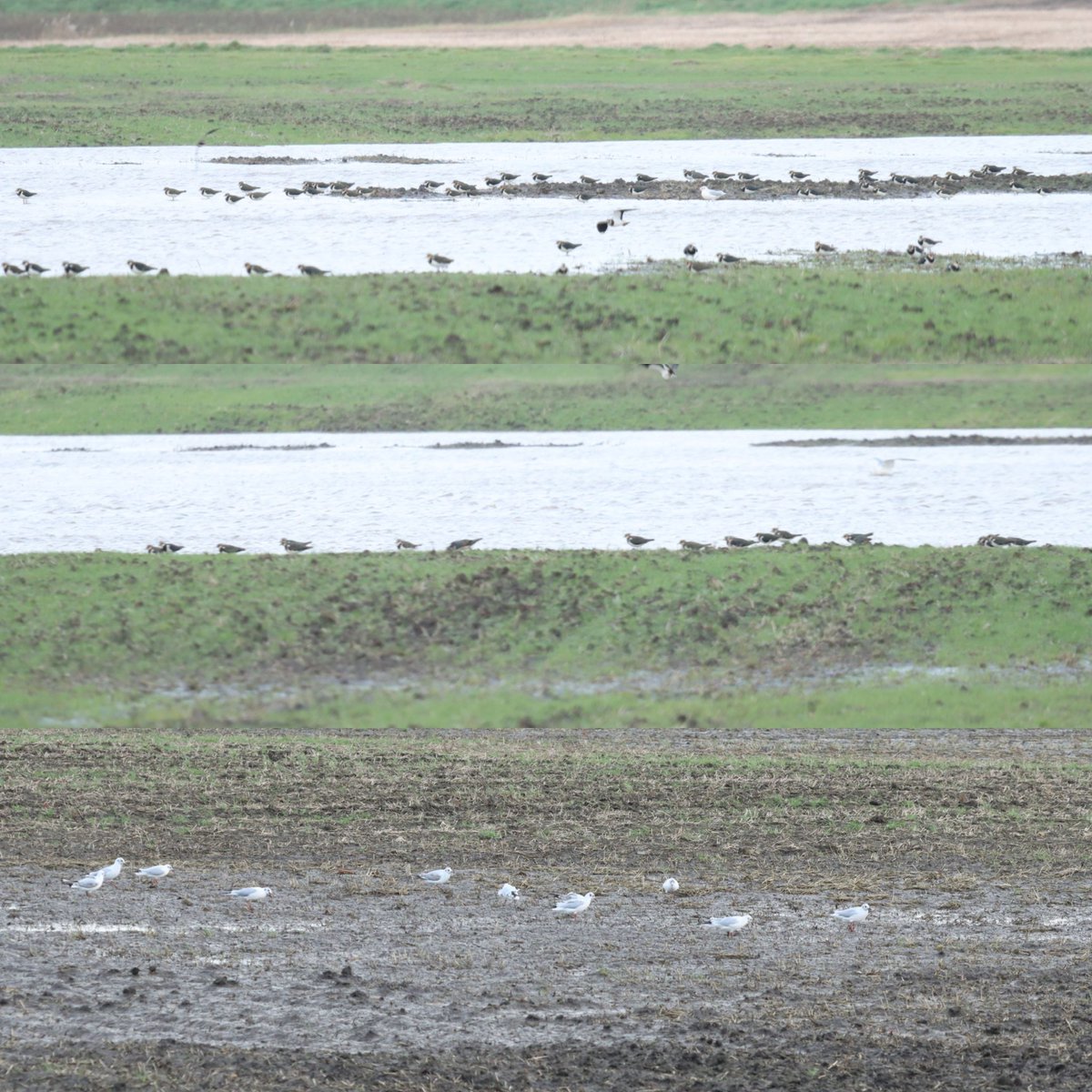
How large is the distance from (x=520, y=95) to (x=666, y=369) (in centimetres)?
3679

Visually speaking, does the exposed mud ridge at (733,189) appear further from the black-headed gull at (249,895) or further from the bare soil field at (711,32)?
the black-headed gull at (249,895)

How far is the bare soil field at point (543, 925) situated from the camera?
10.1 m

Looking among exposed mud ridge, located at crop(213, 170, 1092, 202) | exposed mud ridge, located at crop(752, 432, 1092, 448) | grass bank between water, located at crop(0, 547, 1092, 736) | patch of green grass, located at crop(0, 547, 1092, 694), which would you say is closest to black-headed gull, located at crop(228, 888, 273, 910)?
grass bank between water, located at crop(0, 547, 1092, 736)

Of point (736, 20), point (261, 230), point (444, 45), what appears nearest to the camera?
point (261, 230)

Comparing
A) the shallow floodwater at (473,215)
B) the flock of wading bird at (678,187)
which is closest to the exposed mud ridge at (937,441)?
the shallow floodwater at (473,215)

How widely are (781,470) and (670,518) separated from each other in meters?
3.26

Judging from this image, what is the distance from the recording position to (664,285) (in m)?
40.6

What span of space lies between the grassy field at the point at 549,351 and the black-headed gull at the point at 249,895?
70.4 feet

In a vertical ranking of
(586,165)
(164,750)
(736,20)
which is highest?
(736,20)

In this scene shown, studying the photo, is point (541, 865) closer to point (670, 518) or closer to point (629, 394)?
point (670, 518)

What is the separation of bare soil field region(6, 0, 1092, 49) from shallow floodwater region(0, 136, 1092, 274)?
30.8m

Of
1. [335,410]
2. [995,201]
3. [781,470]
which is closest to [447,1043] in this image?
[781,470]

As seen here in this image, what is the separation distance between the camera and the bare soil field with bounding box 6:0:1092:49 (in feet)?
283

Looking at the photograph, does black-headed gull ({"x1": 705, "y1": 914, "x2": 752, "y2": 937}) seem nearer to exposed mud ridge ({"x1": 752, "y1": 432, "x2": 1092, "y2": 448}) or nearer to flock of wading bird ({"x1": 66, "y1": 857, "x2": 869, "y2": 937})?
flock of wading bird ({"x1": 66, "y1": 857, "x2": 869, "y2": 937})
